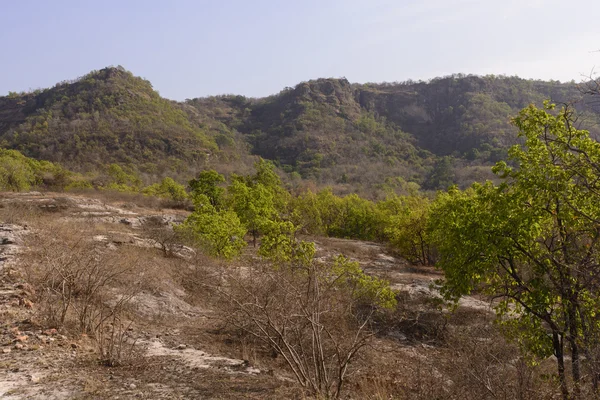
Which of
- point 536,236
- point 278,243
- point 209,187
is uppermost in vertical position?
A: point 536,236

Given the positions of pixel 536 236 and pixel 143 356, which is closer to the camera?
pixel 143 356

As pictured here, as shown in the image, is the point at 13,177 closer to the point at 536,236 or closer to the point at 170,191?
the point at 170,191

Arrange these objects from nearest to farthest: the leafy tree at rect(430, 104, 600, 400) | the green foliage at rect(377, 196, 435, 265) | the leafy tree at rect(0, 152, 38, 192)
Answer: the leafy tree at rect(430, 104, 600, 400) < the green foliage at rect(377, 196, 435, 265) < the leafy tree at rect(0, 152, 38, 192)

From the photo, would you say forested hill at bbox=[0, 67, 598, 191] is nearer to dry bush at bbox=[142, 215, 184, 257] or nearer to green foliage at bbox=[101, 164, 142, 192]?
green foliage at bbox=[101, 164, 142, 192]

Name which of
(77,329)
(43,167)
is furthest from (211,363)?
(43,167)

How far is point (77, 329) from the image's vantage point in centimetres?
740

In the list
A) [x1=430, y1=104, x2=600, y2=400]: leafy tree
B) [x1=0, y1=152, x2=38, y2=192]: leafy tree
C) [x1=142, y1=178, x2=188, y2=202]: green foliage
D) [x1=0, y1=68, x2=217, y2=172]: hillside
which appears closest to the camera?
[x1=430, y1=104, x2=600, y2=400]: leafy tree

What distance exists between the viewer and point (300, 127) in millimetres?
123688

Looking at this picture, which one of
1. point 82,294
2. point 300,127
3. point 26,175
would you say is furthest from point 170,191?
point 300,127

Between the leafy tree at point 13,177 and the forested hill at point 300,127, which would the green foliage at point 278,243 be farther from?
the forested hill at point 300,127

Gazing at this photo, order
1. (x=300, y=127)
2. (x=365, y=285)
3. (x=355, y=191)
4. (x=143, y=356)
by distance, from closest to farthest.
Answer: (x=143, y=356) → (x=365, y=285) → (x=355, y=191) → (x=300, y=127)

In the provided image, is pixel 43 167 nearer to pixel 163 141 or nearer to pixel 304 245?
pixel 163 141

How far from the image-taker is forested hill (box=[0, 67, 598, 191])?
76.8 metres

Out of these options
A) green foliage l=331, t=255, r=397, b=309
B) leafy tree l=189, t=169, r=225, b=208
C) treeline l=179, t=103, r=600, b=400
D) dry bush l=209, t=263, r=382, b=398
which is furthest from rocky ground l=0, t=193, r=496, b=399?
leafy tree l=189, t=169, r=225, b=208
